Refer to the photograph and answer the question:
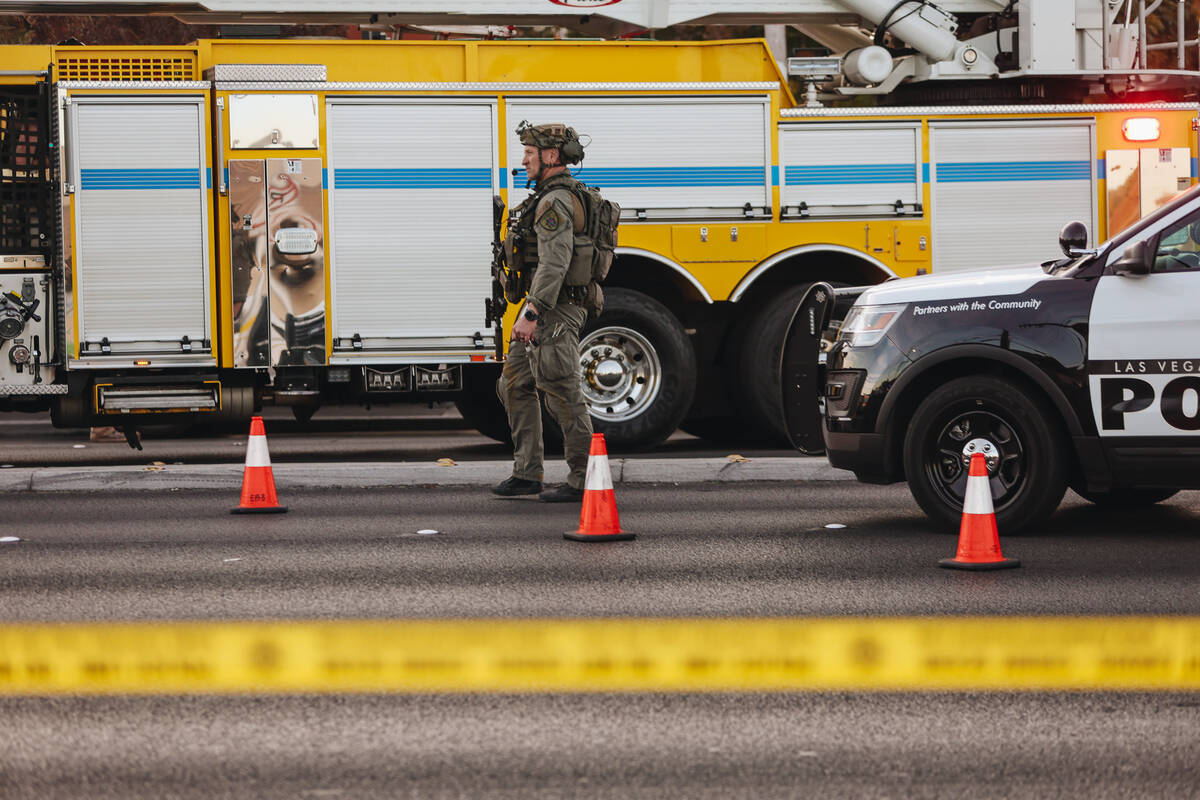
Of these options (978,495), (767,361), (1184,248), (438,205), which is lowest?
(978,495)

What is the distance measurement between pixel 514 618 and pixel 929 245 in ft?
24.5

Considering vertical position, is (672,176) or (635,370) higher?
(672,176)

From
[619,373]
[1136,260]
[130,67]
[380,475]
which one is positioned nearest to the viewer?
[1136,260]

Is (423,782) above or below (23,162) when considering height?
below

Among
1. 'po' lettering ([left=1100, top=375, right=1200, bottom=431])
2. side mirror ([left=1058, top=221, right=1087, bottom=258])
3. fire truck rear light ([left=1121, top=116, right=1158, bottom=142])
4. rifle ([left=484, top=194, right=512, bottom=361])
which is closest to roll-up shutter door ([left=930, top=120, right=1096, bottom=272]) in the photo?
fire truck rear light ([left=1121, top=116, right=1158, bottom=142])

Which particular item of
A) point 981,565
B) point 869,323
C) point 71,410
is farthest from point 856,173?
point 981,565

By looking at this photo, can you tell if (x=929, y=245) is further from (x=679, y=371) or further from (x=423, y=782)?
(x=423, y=782)

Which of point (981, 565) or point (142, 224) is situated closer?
point (981, 565)

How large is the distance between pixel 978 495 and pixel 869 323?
5.12 feet

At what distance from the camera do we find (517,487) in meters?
10.4

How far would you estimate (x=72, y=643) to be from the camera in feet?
20.2

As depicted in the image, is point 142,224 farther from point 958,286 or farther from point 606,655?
point 606,655

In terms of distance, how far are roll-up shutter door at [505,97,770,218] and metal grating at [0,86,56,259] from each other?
3.21 m

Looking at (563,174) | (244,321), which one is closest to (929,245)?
(563,174)
